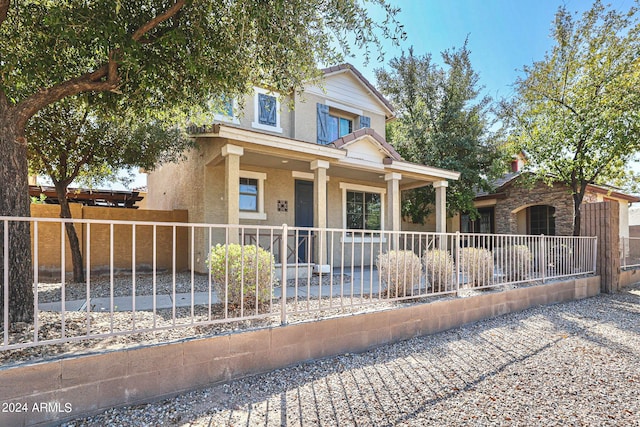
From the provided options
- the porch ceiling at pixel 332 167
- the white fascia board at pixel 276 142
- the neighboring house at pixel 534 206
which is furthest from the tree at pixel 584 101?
the white fascia board at pixel 276 142

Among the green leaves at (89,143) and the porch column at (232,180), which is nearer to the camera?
the green leaves at (89,143)

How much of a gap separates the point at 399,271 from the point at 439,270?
87cm

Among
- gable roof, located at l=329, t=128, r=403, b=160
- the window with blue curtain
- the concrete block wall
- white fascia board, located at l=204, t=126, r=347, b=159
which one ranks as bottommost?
the concrete block wall

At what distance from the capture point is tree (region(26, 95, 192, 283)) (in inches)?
244

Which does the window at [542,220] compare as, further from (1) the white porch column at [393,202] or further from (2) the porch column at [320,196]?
(2) the porch column at [320,196]

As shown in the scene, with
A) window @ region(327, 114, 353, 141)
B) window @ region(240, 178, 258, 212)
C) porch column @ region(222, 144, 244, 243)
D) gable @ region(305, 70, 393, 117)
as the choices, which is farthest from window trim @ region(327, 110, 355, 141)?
porch column @ region(222, 144, 244, 243)

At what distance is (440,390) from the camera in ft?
9.84

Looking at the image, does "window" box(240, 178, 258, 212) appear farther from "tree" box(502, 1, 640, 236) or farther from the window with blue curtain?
"tree" box(502, 1, 640, 236)

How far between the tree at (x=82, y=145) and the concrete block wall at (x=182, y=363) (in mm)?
4405

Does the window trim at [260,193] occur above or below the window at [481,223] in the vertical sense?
above

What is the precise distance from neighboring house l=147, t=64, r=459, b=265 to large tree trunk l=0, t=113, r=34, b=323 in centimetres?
348

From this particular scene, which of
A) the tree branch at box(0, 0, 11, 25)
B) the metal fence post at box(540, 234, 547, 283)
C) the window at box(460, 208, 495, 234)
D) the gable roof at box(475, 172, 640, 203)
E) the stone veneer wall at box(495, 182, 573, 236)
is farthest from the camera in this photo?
the window at box(460, 208, 495, 234)

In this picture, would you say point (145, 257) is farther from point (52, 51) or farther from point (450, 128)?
point (450, 128)

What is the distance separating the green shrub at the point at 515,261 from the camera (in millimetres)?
6016
